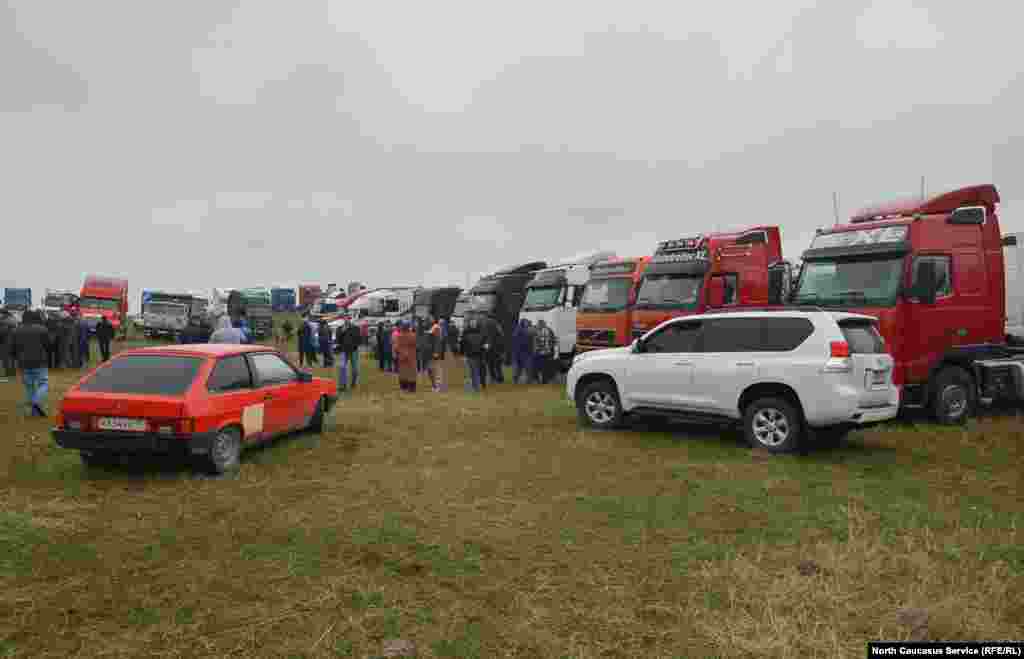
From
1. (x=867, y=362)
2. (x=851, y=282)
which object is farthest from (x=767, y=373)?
(x=851, y=282)

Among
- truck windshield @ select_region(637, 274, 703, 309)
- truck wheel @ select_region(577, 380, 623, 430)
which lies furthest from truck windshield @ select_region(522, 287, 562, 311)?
truck wheel @ select_region(577, 380, 623, 430)

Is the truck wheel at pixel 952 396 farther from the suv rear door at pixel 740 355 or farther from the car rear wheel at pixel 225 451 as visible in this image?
the car rear wheel at pixel 225 451

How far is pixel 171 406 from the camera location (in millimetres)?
6996

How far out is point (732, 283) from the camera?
15016mm

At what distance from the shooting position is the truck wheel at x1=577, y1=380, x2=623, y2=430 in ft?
34.2

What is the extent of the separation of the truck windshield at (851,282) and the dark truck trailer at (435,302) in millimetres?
19897

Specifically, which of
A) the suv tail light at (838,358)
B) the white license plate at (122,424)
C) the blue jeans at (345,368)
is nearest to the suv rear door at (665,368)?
the suv tail light at (838,358)

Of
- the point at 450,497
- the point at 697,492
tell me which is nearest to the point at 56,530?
the point at 450,497

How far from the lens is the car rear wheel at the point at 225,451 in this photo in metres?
7.48

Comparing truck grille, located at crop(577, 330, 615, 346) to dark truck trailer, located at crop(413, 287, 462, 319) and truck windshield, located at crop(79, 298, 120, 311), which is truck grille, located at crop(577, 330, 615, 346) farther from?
truck windshield, located at crop(79, 298, 120, 311)

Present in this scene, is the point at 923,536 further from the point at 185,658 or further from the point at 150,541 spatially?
the point at 150,541

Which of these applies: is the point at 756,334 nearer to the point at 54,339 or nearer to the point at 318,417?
the point at 318,417

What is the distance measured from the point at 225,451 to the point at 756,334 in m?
6.63

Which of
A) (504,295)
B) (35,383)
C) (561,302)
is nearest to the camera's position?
(35,383)
